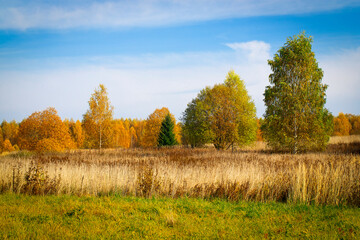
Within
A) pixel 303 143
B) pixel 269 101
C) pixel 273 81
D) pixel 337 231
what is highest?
pixel 273 81

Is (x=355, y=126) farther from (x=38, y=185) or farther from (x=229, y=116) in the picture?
(x=38, y=185)

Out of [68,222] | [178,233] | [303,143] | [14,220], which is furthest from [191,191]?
[303,143]

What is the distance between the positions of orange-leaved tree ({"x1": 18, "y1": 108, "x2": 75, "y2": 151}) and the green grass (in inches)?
599

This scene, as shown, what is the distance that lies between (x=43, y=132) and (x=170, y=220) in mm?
19927

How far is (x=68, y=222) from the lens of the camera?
5625 mm

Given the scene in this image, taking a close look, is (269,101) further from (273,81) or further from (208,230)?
(208,230)

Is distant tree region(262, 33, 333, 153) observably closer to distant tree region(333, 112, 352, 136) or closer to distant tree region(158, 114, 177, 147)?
distant tree region(158, 114, 177, 147)

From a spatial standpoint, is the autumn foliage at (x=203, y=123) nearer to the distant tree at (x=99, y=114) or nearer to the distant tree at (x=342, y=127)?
the distant tree at (x=99, y=114)

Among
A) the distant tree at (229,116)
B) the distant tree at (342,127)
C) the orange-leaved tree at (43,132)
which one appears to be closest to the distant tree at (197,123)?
the distant tree at (229,116)

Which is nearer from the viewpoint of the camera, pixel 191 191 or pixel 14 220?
pixel 14 220

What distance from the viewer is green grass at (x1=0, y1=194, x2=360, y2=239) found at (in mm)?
5051

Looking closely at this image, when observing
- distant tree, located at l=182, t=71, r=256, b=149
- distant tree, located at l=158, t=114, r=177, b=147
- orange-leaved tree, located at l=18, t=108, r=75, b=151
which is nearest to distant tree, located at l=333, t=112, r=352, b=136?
distant tree, located at l=158, t=114, r=177, b=147

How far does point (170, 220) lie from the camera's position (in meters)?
5.59

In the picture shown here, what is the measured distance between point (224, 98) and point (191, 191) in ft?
65.4
